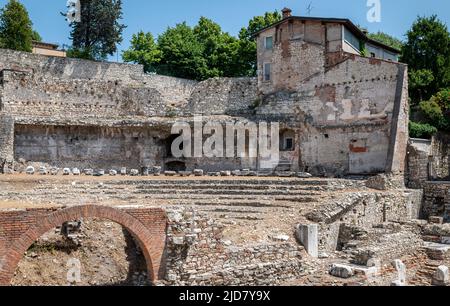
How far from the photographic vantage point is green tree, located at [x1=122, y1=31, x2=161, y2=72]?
46344 millimetres

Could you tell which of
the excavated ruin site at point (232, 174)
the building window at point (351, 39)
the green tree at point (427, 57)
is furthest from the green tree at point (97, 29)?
A: the green tree at point (427, 57)

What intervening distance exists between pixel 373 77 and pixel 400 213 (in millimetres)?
8406

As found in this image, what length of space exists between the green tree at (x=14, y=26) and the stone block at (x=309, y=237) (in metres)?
32.3

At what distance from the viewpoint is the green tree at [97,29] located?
147 ft

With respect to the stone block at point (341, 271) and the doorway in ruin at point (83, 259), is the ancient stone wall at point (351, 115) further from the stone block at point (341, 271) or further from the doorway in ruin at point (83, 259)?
the doorway in ruin at point (83, 259)

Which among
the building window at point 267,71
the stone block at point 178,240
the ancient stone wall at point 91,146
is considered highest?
the building window at point 267,71

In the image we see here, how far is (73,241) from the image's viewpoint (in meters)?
16.9

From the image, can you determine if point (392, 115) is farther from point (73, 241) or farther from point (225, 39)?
point (225, 39)

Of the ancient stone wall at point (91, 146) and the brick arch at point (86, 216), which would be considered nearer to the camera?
the brick arch at point (86, 216)

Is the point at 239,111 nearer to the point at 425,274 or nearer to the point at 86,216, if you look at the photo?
the point at 425,274

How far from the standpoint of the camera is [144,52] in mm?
47938

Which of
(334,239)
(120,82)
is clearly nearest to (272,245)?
(334,239)

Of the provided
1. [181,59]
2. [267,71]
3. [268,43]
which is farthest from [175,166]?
[181,59]

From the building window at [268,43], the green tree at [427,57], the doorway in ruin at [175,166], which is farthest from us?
the green tree at [427,57]
